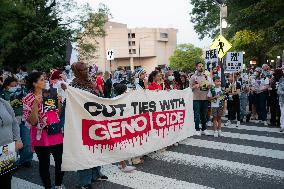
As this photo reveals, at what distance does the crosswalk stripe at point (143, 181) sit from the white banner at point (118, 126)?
0.29 metres

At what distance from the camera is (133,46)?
5896 inches

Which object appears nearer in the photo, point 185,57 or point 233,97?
point 233,97

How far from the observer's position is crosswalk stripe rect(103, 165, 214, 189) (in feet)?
19.4

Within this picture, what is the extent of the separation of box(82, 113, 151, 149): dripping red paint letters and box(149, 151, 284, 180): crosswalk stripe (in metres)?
0.76

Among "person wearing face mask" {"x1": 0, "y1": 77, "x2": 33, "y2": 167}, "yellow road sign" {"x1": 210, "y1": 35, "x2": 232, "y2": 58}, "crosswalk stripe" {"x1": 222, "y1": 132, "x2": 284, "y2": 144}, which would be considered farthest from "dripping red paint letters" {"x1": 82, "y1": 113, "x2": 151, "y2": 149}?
"yellow road sign" {"x1": 210, "y1": 35, "x2": 232, "y2": 58}

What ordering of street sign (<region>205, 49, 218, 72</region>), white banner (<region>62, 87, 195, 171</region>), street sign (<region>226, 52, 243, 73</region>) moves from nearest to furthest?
1. white banner (<region>62, 87, 195, 171</region>)
2. street sign (<region>205, 49, 218, 72</region>)
3. street sign (<region>226, 52, 243, 73</region>)

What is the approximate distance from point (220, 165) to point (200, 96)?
3.53m

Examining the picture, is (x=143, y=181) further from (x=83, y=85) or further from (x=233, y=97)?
(x=233, y=97)

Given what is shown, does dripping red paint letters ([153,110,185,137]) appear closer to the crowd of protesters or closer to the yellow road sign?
the crowd of protesters

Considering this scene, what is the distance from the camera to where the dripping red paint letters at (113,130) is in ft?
20.7

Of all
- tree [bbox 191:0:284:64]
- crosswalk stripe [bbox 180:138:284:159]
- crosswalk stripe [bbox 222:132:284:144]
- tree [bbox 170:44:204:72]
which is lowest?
crosswalk stripe [bbox 180:138:284:159]

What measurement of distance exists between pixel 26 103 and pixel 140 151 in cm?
286

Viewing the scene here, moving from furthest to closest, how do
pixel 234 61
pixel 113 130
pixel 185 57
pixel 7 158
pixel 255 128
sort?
pixel 185 57, pixel 234 61, pixel 255 128, pixel 113 130, pixel 7 158

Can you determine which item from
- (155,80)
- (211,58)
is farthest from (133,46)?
(155,80)
